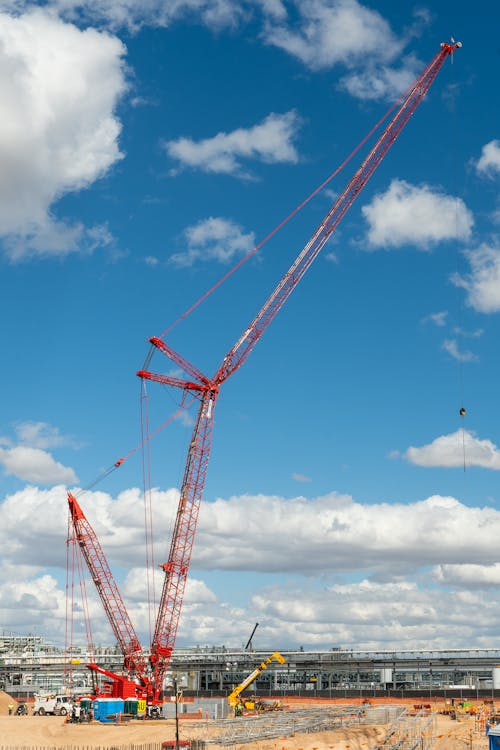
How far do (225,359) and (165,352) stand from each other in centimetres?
1141

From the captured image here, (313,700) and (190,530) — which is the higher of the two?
(190,530)

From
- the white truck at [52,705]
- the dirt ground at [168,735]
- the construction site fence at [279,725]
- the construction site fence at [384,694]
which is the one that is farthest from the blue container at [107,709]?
the construction site fence at [384,694]

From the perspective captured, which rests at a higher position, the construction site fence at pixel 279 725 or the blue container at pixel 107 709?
the construction site fence at pixel 279 725

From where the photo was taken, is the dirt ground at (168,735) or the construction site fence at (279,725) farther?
the construction site fence at (279,725)

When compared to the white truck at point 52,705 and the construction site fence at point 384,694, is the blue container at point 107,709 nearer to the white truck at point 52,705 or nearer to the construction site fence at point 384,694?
the white truck at point 52,705

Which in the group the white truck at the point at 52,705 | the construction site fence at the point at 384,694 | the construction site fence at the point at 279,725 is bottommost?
the construction site fence at the point at 384,694

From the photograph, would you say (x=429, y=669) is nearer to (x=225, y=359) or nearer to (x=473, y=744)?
(x=225, y=359)

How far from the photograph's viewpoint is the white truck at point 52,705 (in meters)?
119

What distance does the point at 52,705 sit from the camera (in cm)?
11962

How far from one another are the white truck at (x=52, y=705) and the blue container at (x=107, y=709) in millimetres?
7036

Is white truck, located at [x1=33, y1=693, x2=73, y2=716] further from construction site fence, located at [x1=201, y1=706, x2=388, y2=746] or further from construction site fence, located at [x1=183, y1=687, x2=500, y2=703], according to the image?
construction site fence, located at [x1=183, y1=687, x2=500, y2=703]

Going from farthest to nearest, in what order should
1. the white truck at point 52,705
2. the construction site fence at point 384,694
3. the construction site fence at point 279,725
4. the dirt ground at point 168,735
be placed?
Answer: 1. the construction site fence at point 384,694
2. the white truck at point 52,705
3. the construction site fence at point 279,725
4. the dirt ground at point 168,735

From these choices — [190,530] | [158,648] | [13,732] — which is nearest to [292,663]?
[158,648]

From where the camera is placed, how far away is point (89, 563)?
139m
